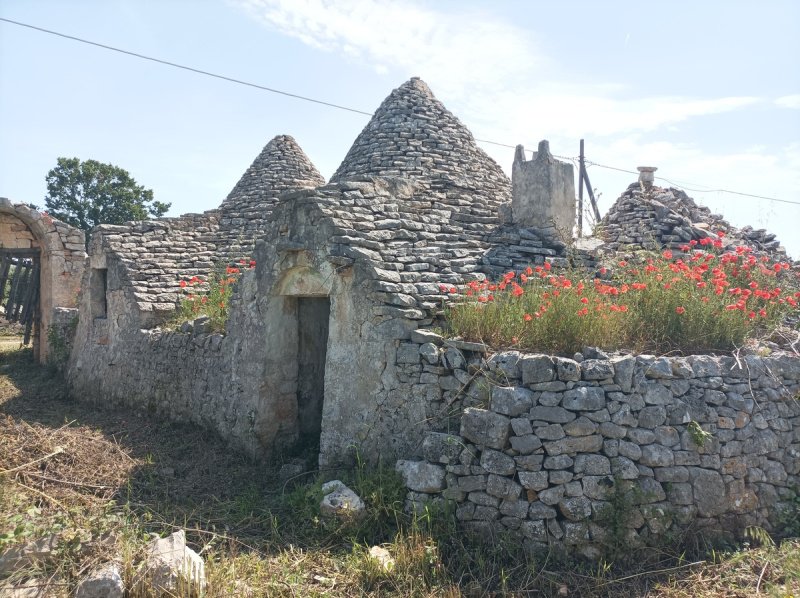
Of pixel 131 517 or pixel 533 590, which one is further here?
pixel 131 517

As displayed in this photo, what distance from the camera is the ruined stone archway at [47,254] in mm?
12656

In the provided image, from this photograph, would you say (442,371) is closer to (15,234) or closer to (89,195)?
(15,234)

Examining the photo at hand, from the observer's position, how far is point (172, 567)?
13.1 ft

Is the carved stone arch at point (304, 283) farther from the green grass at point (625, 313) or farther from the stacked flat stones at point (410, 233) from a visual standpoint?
the green grass at point (625, 313)

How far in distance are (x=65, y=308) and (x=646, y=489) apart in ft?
39.9

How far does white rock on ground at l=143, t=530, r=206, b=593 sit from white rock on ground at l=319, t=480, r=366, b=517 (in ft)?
3.42

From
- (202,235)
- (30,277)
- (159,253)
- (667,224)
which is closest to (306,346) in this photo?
(159,253)

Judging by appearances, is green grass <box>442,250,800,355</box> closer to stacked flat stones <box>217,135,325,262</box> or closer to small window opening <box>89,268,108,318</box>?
stacked flat stones <box>217,135,325,262</box>

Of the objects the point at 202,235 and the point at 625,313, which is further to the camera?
the point at 202,235

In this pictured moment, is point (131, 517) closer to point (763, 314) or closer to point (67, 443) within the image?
point (67, 443)

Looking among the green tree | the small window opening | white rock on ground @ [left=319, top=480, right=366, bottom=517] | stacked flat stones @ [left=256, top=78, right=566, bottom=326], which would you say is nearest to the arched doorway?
stacked flat stones @ [left=256, top=78, right=566, bottom=326]

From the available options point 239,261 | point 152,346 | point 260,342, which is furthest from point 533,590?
point 239,261

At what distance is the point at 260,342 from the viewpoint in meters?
6.85

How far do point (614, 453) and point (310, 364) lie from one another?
4.09 m
